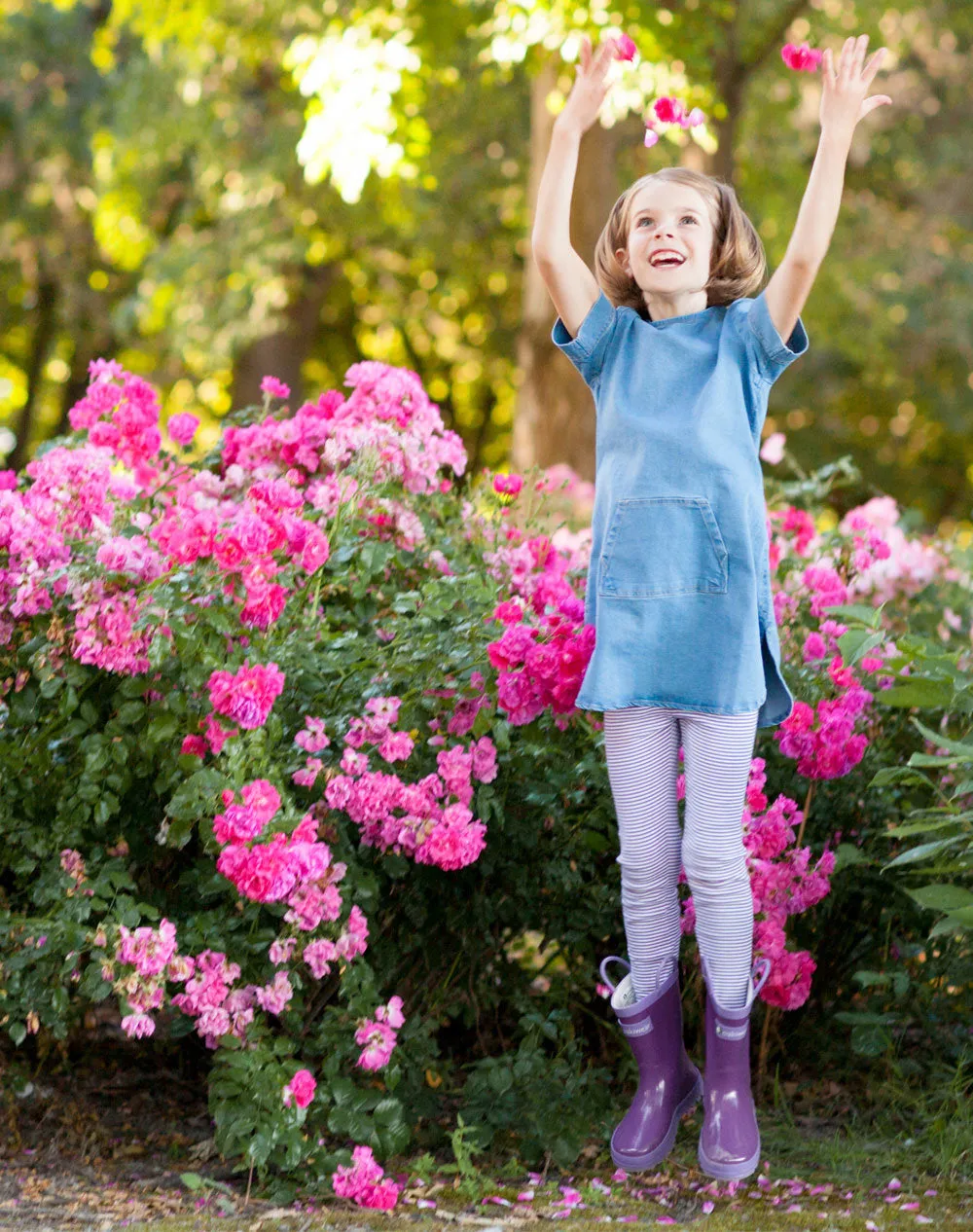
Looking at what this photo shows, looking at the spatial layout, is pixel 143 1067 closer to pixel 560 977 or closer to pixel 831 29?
pixel 560 977

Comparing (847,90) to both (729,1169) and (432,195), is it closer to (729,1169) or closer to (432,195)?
(729,1169)

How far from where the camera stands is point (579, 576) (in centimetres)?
355

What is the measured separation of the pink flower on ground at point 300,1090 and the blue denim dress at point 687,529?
847 millimetres

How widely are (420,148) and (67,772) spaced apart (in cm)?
589

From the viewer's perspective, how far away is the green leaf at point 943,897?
2834mm

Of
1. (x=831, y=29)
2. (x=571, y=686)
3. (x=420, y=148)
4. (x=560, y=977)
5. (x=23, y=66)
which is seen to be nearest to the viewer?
(x=571, y=686)

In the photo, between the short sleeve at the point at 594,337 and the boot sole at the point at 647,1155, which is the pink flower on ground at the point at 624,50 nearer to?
the short sleeve at the point at 594,337

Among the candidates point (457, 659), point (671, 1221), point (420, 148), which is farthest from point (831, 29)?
point (671, 1221)

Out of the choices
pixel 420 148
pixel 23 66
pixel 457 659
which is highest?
pixel 23 66

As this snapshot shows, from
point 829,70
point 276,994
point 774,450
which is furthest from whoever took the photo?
point 774,450

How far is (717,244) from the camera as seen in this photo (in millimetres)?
2963

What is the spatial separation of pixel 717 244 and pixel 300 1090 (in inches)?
70.5

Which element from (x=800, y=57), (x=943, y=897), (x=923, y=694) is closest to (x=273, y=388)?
(x=800, y=57)

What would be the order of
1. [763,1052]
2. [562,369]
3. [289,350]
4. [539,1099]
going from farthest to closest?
[289,350] < [562,369] < [763,1052] < [539,1099]
